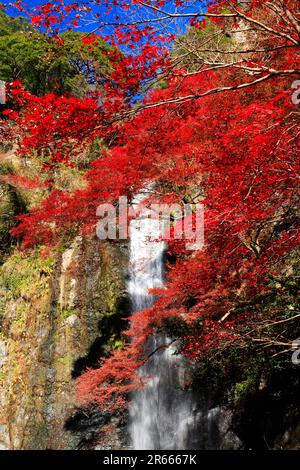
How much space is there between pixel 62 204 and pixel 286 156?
10063 millimetres

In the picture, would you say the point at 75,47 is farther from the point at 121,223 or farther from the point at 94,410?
the point at 94,410

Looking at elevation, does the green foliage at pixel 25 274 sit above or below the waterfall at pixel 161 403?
above

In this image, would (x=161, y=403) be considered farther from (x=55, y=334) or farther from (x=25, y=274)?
(x=25, y=274)

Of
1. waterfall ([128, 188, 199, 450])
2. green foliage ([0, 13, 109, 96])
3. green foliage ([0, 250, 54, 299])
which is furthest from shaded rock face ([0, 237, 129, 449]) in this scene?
green foliage ([0, 13, 109, 96])

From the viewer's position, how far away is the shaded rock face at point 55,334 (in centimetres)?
974

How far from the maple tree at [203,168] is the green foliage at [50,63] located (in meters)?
6.92

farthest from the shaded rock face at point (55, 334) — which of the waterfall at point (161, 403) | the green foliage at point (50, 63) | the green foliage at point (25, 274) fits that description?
the green foliage at point (50, 63)

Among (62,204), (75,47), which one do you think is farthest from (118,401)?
(75,47)

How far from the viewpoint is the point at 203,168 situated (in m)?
10.7

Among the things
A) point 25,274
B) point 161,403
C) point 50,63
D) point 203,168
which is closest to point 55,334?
point 25,274

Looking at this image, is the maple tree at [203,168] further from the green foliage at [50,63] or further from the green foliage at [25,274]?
the green foliage at [50,63]

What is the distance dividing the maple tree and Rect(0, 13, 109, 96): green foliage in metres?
6.92

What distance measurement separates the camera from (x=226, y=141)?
10.0 meters
